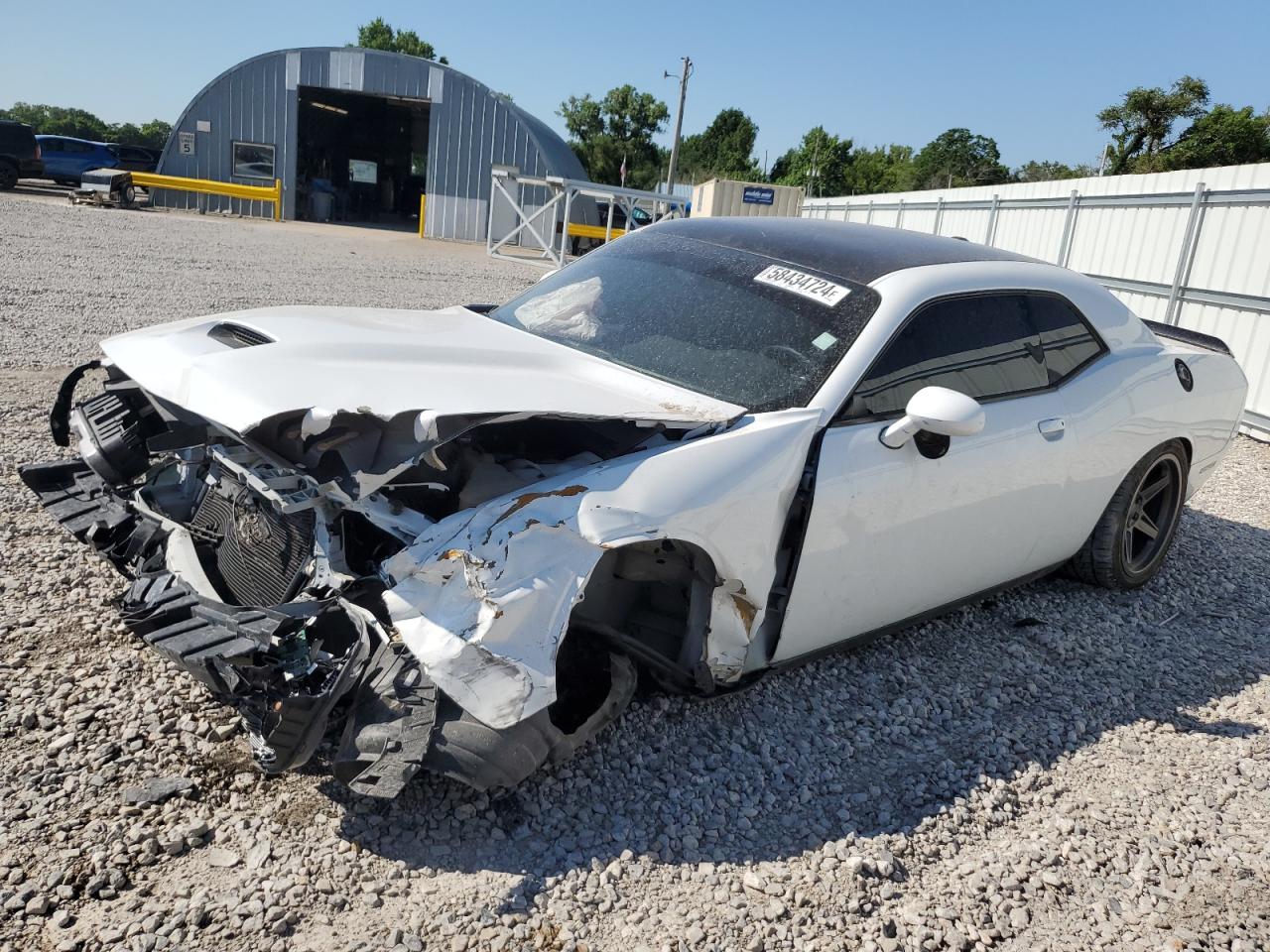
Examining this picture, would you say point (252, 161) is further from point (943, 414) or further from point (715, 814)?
point (715, 814)

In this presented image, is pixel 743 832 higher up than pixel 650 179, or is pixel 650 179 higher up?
pixel 650 179

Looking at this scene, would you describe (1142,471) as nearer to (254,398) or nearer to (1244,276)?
(254,398)

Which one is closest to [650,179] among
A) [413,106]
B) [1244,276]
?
[413,106]

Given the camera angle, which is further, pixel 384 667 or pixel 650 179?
pixel 650 179

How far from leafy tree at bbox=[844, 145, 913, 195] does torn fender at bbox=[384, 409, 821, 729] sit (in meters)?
48.1

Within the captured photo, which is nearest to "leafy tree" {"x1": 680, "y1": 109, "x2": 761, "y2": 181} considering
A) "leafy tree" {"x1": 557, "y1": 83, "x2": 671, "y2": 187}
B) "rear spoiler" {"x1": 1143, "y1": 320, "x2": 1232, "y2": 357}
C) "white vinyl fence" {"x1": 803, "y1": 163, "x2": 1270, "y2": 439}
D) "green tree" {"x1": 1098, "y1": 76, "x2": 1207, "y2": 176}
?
"leafy tree" {"x1": 557, "y1": 83, "x2": 671, "y2": 187}

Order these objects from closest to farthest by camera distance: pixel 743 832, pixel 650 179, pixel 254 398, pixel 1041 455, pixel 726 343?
1. pixel 254 398
2. pixel 743 832
3. pixel 726 343
4. pixel 1041 455
5. pixel 650 179

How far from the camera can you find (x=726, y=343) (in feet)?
11.1

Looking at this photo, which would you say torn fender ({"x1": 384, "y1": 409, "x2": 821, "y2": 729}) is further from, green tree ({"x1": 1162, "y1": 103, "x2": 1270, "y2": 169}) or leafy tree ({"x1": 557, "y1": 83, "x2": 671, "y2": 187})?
leafy tree ({"x1": 557, "y1": 83, "x2": 671, "y2": 187})

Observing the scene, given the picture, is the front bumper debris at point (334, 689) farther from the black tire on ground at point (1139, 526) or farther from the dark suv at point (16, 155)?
the dark suv at point (16, 155)

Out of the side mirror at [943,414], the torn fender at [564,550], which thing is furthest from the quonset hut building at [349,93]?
the torn fender at [564,550]

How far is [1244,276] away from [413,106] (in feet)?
99.3

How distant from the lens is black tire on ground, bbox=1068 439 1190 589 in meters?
4.45

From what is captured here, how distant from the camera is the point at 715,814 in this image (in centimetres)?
280
